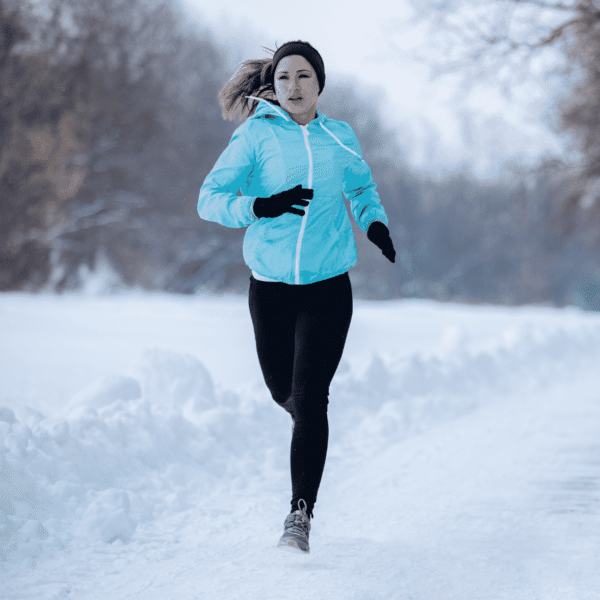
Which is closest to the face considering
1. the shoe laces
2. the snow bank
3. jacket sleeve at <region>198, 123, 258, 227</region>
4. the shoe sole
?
jacket sleeve at <region>198, 123, 258, 227</region>

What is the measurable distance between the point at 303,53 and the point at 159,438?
2.56m

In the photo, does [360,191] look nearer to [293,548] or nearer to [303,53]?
[303,53]

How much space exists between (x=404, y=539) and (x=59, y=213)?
22.4 meters

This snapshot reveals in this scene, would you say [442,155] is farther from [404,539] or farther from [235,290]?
[404,539]

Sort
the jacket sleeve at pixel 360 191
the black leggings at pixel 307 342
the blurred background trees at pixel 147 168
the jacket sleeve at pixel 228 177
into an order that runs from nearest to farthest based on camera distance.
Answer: the jacket sleeve at pixel 228 177
the black leggings at pixel 307 342
the jacket sleeve at pixel 360 191
the blurred background trees at pixel 147 168

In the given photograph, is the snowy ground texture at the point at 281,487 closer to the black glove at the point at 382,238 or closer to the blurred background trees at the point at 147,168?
the black glove at the point at 382,238

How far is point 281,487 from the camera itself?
445 centimetres

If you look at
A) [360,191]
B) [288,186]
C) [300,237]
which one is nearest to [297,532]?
[300,237]

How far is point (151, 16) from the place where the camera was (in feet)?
82.8

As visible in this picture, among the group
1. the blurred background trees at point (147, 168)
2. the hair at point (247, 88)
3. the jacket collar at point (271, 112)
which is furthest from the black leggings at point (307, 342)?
the blurred background trees at point (147, 168)

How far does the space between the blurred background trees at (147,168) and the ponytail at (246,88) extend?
11533 mm

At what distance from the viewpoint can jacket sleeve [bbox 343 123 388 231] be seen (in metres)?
3.33

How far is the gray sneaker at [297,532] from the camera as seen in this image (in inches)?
118

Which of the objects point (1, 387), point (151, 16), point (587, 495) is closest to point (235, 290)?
point (151, 16)
